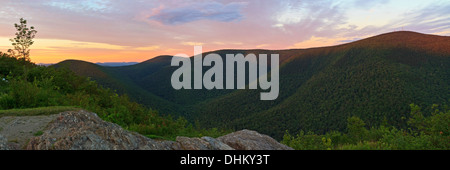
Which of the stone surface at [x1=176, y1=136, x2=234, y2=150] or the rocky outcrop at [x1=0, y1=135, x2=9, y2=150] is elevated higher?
the rocky outcrop at [x1=0, y1=135, x2=9, y2=150]

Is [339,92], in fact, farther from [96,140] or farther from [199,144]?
[96,140]

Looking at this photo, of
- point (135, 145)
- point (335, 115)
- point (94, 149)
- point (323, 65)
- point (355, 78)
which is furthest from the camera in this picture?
point (323, 65)

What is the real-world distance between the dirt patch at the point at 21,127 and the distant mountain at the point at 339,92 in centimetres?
7385

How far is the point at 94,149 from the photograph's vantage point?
499cm

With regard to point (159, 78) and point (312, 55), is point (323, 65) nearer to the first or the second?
point (312, 55)

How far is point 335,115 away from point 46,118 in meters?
88.9

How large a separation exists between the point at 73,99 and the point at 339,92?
105716 millimetres

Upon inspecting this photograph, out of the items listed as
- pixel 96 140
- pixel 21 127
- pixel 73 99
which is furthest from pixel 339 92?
pixel 21 127

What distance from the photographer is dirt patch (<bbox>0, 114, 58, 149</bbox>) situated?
5688mm

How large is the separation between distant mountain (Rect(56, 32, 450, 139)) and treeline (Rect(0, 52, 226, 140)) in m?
67.0

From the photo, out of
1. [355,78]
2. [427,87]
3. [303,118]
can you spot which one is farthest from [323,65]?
[303,118]

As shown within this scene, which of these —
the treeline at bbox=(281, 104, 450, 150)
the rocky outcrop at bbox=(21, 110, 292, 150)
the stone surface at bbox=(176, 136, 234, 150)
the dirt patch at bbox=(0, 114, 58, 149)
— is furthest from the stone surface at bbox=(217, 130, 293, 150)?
the dirt patch at bbox=(0, 114, 58, 149)

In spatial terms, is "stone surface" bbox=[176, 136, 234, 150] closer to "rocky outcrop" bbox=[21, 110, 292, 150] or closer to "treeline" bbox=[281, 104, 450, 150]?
"rocky outcrop" bbox=[21, 110, 292, 150]

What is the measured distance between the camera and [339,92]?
A: 99750 mm
